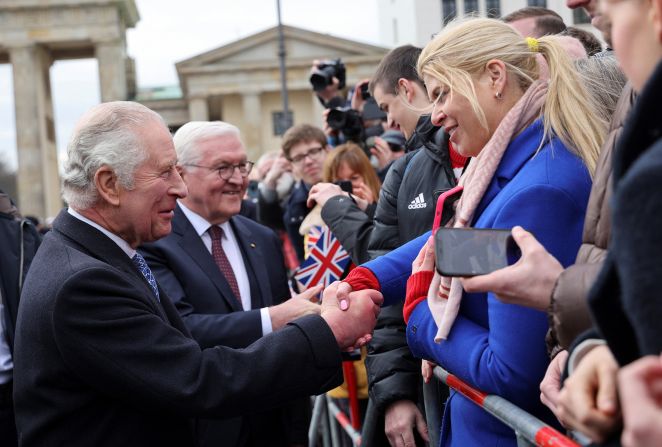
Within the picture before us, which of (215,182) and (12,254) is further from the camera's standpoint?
(12,254)

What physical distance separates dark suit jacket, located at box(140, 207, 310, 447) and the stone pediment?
52030 mm

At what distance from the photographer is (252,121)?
56.5 meters

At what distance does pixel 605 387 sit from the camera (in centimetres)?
141

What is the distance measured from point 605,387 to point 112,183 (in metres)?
2.22

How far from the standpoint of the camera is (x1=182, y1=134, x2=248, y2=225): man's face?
4623 millimetres

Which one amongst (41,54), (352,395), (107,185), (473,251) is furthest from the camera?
(41,54)

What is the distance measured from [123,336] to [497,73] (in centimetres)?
150

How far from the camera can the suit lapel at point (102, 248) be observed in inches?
120

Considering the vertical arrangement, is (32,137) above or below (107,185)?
above

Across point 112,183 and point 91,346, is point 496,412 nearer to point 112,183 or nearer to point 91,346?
point 91,346

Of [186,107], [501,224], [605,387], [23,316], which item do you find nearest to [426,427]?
[501,224]

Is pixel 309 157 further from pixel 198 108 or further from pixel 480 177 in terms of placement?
pixel 198 108

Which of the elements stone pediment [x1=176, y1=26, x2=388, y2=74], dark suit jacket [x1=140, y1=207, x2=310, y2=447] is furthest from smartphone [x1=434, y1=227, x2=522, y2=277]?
stone pediment [x1=176, y1=26, x2=388, y2=74]

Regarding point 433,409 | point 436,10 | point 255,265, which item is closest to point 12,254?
point 255,265
